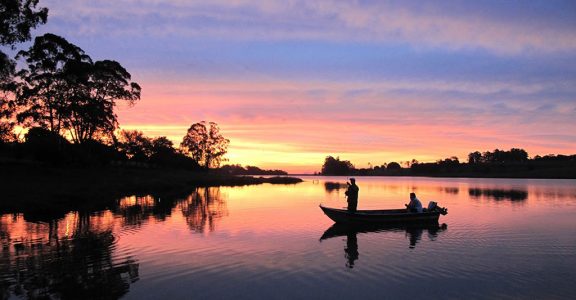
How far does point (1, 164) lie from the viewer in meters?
52.2

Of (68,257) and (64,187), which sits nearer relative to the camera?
(68,257)

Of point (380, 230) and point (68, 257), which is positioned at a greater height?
point (68, 257)

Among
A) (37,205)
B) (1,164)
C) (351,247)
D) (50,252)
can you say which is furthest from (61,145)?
(351,247)

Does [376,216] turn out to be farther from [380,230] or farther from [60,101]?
[60,101]

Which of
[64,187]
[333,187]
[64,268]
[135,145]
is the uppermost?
[135,145]

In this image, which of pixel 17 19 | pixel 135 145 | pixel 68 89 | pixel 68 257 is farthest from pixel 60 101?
pixel 135 145

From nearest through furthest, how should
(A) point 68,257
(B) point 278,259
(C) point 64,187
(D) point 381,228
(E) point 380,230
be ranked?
(A) point 68,257
(B) point 278,259
(E) point 380,230
(D) point 381,228
(C) point 64,187

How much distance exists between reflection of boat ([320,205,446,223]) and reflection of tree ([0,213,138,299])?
13469mm

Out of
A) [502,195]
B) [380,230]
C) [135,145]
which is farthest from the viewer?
[135,145]

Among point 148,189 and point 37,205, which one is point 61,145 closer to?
point 148,189

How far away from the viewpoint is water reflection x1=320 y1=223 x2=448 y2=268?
70.0 ft

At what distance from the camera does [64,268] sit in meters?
14.8

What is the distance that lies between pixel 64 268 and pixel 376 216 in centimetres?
1819

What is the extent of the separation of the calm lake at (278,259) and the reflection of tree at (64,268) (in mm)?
38
